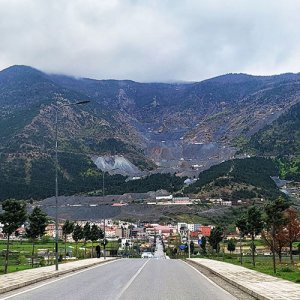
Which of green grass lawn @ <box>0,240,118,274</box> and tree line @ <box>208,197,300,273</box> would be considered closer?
tree line @ <box>208,197,300,273</box>

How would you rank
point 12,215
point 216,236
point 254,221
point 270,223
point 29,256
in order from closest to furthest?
point 270,223, point 12,215, point 254,221, point 29,256, point 216,236

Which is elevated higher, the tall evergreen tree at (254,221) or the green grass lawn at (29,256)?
the tall evergreen tree at (254,221)

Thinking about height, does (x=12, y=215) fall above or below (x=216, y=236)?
below

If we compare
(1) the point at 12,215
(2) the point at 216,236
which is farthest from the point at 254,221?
(2) the point at 216,236

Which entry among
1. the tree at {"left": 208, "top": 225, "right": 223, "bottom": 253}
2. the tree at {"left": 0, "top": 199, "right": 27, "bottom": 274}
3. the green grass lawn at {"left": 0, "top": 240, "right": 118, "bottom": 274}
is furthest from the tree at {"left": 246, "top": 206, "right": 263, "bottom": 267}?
the tree at {"left": 208, "top": 225, "right": 223, "bottom": 253}

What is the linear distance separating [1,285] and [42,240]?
324ft

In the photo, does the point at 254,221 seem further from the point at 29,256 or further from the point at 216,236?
the point at 216,236

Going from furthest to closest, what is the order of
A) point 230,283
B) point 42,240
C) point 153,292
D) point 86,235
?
point 42,240, point 86,235, point 230,283, point 153,292

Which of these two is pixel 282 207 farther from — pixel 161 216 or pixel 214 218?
pixel 161 216

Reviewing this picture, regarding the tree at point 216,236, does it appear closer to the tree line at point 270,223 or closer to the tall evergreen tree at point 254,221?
the tree line at point 270,223

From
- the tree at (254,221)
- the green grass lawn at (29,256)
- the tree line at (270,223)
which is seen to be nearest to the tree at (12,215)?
the green grass lawn at (29,256)

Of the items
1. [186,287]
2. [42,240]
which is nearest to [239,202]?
[42,240]

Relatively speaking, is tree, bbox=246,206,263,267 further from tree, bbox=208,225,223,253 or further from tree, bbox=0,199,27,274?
tree, bbox=208,225,223,253

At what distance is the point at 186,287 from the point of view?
22000mm
